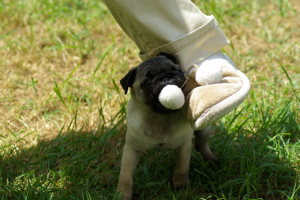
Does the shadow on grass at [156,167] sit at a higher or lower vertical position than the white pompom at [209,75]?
lower

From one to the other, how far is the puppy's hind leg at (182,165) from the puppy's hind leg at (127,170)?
39 centimetres

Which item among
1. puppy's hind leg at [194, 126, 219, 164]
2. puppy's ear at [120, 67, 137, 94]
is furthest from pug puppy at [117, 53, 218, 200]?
puppy's hind leg at [194, 126, 219, 164]

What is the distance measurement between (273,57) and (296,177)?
8.57 feet

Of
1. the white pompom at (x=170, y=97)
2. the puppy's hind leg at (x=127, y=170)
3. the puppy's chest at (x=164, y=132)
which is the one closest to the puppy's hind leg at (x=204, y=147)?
the puppy's chest at (x=164, y=132)

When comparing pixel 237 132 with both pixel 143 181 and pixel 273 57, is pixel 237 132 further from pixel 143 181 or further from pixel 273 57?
pixel 273 57

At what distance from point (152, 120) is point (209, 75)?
0.65 m

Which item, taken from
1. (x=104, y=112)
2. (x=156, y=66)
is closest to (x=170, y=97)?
(x=156, y=66)

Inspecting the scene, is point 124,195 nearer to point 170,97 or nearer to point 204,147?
point 204,147

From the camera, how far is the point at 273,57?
509 centimetres

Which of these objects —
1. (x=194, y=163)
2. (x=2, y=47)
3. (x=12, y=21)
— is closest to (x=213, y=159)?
(x=194, y=163)

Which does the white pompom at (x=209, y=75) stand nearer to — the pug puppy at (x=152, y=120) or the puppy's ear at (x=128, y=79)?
the pug puppy at (x=152, y=120)

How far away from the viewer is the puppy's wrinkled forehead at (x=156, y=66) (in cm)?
261

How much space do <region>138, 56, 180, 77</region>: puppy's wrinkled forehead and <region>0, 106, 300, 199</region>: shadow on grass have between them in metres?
1.09

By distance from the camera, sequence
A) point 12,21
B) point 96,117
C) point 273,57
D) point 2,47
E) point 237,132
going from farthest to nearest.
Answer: point 12,21, point 2,47, point 273,57, point 96,117, point 237,132
